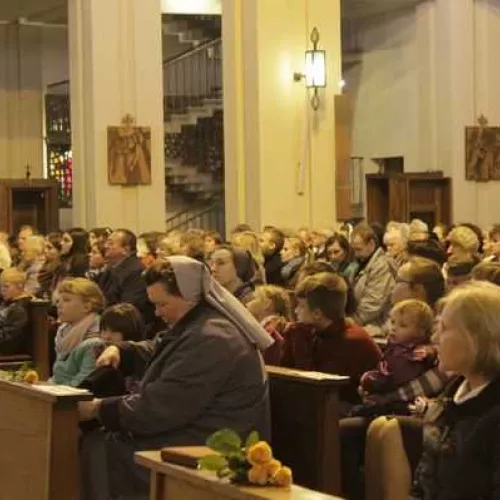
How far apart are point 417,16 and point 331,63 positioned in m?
3.80

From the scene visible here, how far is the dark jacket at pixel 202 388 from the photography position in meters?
6.02

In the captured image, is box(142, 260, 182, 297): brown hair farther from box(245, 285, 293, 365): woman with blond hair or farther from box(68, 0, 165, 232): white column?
box(68, 0, 165, 232): white column

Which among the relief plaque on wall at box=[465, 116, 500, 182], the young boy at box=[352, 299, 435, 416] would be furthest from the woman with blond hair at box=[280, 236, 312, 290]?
the relief plaque on wall at box=[465, 116, 500, 182]

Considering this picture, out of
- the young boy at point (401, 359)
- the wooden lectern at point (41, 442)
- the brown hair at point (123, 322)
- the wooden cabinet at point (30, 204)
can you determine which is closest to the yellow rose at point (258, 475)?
the wooden lectern at point (41, 442)

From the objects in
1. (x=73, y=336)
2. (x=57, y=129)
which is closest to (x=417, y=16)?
(x=57, y=129)

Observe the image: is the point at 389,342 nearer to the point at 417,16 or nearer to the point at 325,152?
the point at 325,152

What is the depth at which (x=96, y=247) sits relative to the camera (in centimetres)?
1360

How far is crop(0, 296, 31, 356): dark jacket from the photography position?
10703 millimetres

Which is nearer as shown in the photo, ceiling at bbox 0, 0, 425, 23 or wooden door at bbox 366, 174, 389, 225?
wooden door at bbox 366, 174, 389, 225

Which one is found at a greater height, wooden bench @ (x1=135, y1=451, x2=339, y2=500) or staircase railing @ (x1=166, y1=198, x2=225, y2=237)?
staircase railing @ (x1=166, y1=198, x2=225, y2=237)

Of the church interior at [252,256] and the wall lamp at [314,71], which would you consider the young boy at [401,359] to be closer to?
the church interior at [252,256]

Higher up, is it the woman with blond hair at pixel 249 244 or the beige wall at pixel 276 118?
the beige wall at pixel 276 118

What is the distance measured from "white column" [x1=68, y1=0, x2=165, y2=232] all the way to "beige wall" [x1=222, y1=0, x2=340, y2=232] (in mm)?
999

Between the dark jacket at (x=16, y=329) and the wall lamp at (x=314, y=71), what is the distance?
8.31m
